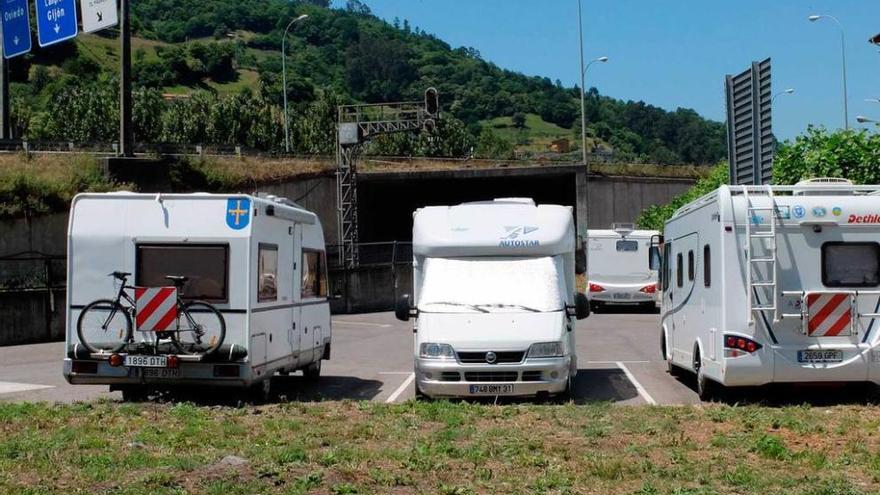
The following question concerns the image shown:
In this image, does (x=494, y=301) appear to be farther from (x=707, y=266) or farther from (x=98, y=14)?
(x=98, y=14)

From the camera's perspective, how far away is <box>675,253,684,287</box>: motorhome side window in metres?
17.0

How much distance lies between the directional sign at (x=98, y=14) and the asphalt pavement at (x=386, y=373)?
6.86 meters

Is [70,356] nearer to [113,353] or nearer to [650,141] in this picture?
[113,353]

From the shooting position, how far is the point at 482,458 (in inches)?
372

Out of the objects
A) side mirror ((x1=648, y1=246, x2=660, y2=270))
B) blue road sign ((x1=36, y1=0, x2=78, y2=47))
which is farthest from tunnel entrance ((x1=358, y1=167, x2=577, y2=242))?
side mirror ((x1=648, y1=246, x2=660, y2=270))

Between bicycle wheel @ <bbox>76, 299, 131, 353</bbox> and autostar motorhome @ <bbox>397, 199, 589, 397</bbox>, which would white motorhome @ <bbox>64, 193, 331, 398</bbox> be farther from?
autostar motorhome @ <bbox>397, 199, 589, 397</bbox>

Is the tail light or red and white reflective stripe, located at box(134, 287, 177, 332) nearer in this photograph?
the tail light

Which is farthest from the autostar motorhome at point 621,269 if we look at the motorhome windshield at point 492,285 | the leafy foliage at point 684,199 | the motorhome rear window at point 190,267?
the motorhome rear window at point 190,267

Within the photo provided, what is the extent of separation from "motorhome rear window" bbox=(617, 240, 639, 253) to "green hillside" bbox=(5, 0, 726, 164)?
61188 millimetres

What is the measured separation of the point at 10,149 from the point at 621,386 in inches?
1099

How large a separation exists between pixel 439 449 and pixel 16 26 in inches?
731

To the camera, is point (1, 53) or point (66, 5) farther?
point (1, 53)

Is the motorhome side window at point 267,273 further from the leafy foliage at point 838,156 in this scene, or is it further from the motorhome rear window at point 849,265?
the leafy foliage at point 838,156

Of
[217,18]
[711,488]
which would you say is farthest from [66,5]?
[217,18]
